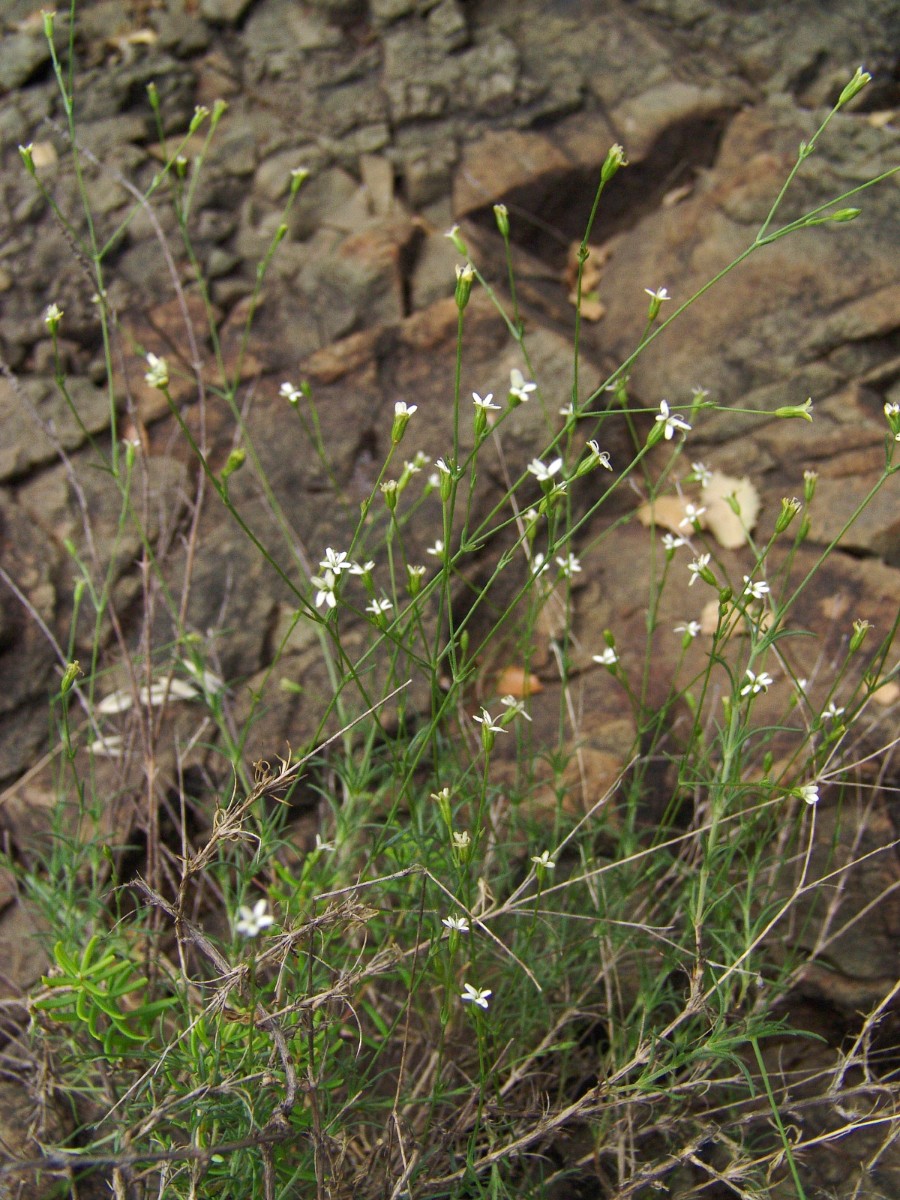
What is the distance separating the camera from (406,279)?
4.12 m

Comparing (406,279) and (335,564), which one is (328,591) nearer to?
(335,564)

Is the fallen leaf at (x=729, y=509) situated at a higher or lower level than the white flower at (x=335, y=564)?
lower

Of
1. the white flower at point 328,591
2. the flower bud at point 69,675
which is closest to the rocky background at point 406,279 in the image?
the flower bud at point 69,675

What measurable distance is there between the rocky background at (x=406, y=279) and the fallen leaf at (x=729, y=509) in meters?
0.05

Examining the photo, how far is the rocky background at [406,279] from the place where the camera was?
342 cm

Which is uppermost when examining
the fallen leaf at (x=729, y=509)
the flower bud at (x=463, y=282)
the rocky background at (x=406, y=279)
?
the flower bud at (x=463, y=282)

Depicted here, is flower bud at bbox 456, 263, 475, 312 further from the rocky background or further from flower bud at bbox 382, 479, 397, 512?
the rocky background

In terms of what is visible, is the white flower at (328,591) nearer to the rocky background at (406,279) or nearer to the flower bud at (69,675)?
the flower bud at (69,675)

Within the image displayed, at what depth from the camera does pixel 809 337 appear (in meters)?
3.75

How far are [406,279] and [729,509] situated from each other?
5.49 feet

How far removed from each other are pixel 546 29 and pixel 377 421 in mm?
2278

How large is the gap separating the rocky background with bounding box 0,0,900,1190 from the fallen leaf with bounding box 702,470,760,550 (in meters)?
0.05

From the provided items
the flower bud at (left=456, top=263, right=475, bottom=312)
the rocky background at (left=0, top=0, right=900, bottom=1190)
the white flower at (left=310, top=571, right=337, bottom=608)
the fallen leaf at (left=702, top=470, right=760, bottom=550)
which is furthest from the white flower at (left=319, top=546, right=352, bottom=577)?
the fallen leaf at (left=702, top=470, right=760, bottom=550)

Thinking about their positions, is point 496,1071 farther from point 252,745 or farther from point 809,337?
point 809,337
